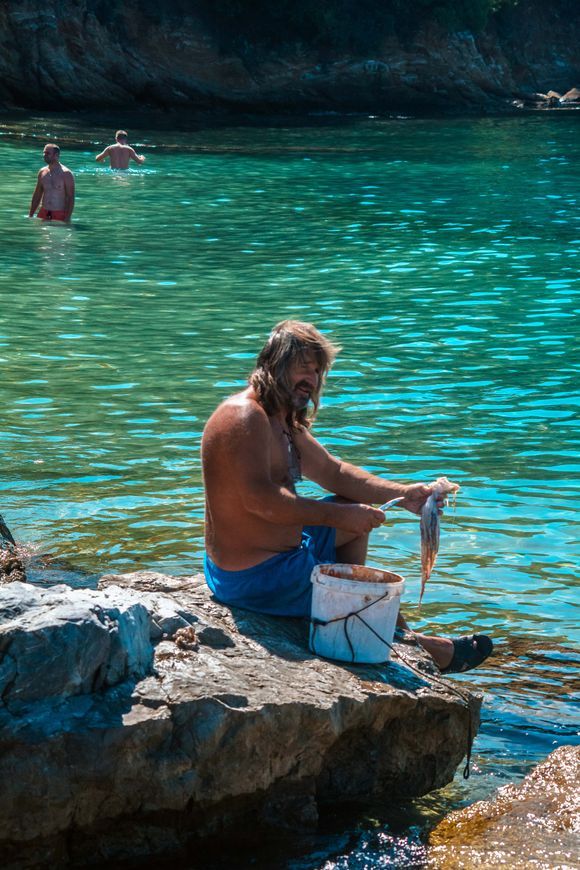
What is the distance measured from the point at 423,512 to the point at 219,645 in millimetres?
1067

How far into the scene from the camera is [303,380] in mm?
4852

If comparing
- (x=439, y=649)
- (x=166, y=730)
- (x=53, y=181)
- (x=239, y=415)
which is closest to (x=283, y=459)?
(x=239, y=415)

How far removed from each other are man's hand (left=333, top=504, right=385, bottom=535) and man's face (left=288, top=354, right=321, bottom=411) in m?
0.44

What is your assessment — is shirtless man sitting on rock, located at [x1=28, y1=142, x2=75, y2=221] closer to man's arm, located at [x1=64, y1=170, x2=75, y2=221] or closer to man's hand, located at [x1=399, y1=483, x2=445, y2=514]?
man's arm, located at [x1=64, y1=170, x2=75, y2=221]

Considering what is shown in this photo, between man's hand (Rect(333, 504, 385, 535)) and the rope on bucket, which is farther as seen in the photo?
man's hand (Rect(333, 504, 385, 535))

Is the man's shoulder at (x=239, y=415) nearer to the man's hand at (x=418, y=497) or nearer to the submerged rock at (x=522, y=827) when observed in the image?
the man's hand at (x=418, y=497)

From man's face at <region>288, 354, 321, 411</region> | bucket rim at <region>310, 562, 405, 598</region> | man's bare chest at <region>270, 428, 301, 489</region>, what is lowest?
bucket rim at <region>310, 562, 405, 598</region>

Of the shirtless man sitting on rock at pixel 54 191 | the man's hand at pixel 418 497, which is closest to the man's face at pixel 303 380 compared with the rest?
the man's hand at pixel 418 497

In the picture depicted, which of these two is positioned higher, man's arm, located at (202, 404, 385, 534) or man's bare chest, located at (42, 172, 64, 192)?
man's bare chest, located at (42, 172, 64, 192)

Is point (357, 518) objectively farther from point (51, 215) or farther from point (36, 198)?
point (36, 198)

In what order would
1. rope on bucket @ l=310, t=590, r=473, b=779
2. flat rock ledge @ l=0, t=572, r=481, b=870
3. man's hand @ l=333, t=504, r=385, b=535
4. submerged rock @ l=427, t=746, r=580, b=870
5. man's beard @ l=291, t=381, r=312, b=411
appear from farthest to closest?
1. man's beard @ l=291, t=381, r=312, b=411
2. man's hand @ l=333, t=504, r=385, b=535
3. rope on bucket @ l=310, t=590, r=473, b=779
4. submerged rock @ l=427, t=746, r=580, b=870
5. flat rock ledge @ l=0, t=572, r=481, b=870

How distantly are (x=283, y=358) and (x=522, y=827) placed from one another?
6.05 feet

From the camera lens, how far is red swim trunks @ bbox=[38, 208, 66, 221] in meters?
18.8

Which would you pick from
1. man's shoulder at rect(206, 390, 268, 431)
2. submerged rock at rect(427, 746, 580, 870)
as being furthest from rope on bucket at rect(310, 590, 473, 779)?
man's shoulder at rect(206, 390, 268, 431)
